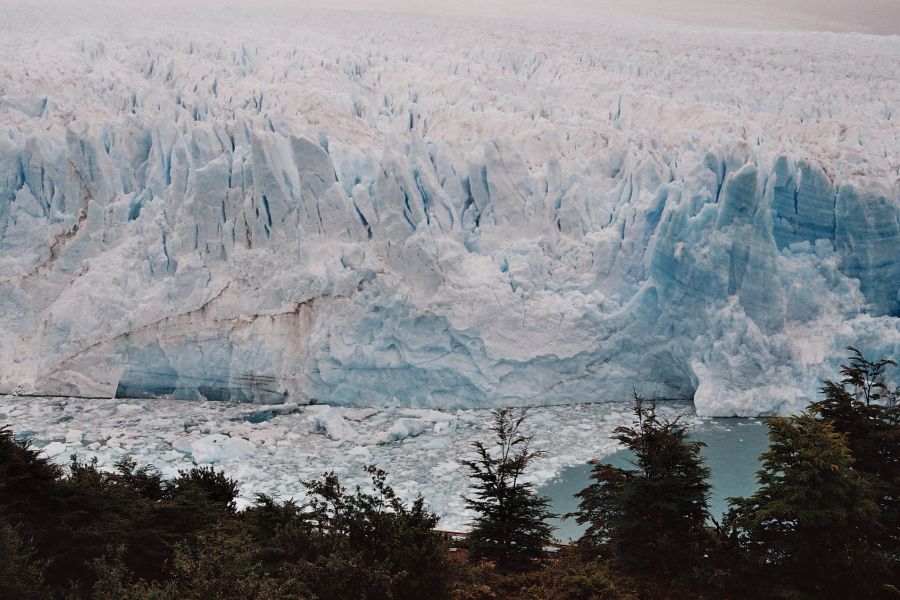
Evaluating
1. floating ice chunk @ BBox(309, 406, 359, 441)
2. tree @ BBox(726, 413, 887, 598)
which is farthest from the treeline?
floating ice chunk @ BBox(309, 406, 359, 441)

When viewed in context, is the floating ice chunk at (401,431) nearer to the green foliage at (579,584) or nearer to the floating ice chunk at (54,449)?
the floating ice chunk at (54,449)

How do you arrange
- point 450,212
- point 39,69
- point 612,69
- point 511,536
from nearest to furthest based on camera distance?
1. point 511,536
2. point 450,212
3. point 39,69
4. point 612,69

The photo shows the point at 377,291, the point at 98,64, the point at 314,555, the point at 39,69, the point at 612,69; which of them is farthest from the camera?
the point at 612,69

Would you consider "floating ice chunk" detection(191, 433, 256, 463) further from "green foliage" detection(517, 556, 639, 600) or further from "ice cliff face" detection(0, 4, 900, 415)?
"green foliage" detection(517, 556, 639, 600)

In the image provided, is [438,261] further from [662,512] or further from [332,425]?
[662,512]

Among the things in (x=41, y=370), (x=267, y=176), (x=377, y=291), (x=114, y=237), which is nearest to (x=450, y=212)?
(x=377, y=291)

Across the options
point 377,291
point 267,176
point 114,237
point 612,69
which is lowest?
point 377,291

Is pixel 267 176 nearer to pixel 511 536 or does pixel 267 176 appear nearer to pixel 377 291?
pixel 377 291
